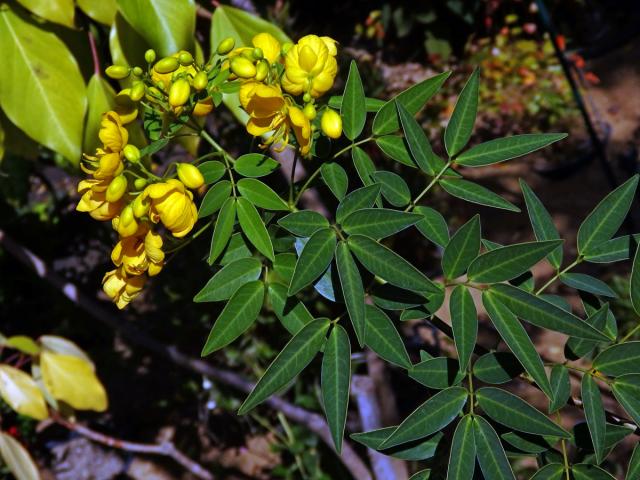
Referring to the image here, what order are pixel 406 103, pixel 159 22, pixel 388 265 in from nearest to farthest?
pixel 388 265, pixel 406 103, pixel 159 22

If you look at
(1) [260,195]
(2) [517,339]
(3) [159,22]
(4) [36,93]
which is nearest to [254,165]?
(1) [260,195]

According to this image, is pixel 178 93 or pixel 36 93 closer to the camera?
pixel 178 93

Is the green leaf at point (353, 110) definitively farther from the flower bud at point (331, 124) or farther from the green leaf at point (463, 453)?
the green leaf at point (463, 453)

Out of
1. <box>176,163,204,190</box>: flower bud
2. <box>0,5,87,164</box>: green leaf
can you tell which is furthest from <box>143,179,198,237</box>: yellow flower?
<box>0,5,87,164</box>: green leaf

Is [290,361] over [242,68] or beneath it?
beneath

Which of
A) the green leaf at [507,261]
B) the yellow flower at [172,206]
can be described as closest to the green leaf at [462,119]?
the green leaf at [507,261]

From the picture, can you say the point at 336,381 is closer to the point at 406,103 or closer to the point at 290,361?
the point at 290,361
